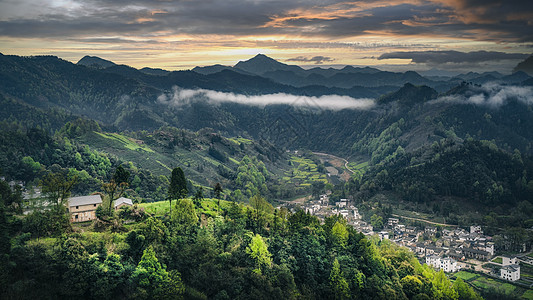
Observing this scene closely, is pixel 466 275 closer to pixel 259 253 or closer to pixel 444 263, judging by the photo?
pixel 444 263

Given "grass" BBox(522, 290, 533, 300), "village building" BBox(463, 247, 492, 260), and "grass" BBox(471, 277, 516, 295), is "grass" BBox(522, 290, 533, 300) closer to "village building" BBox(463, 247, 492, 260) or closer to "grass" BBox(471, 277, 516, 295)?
"grass" BBox(471, 277, 516, 295)

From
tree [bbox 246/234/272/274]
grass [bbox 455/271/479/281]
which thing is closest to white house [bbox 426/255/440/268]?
grass [bbox 455/271/479/281]

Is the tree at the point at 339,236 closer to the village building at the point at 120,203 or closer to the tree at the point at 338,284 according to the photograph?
the tree at the point at 338,284

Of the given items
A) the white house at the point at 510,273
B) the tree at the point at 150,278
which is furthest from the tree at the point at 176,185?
the white house at the point at 510,273

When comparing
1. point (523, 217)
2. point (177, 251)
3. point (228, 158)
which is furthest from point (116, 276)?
point (228, 158)

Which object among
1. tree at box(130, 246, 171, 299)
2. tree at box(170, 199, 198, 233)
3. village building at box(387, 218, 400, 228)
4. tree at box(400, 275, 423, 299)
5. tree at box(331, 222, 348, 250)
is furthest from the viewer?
village building at box(387, 218, 400, 228)

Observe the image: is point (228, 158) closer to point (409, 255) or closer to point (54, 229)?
point (409, 255)
